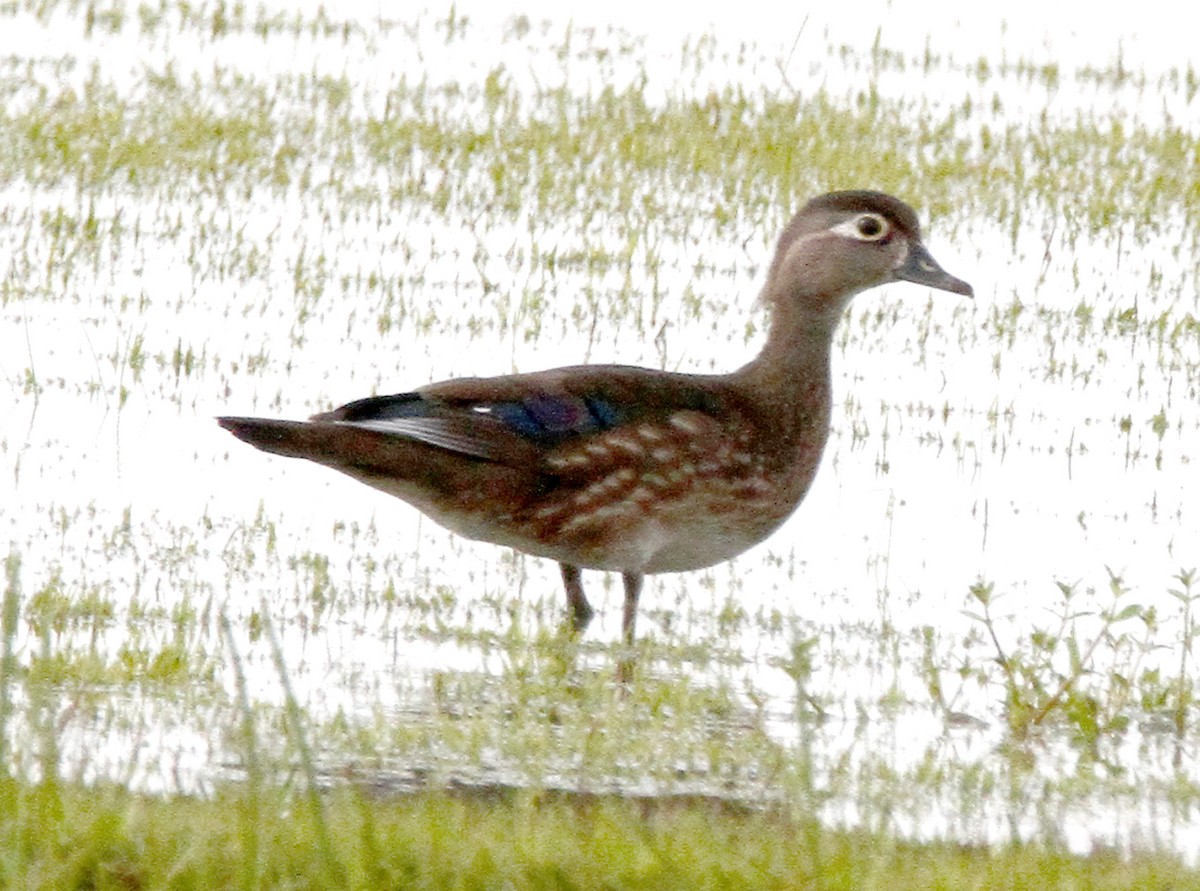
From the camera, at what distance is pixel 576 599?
7.82 meters

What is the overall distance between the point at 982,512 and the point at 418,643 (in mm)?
2681

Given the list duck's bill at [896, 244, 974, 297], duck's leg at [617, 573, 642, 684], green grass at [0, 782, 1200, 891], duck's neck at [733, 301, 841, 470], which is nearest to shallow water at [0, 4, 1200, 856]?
duck's leg at [617, 573, 642, 684]

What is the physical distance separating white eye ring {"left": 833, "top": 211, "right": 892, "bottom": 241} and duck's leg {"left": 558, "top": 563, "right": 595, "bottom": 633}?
58.1 inches

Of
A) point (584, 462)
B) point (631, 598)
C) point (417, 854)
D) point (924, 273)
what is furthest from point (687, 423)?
point (417, 854)

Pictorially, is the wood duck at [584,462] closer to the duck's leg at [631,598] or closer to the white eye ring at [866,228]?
the duck's leg at [631,598]

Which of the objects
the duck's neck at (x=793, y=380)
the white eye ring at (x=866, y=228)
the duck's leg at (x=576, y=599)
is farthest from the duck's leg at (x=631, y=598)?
the white eye ring at (x=866, y=228)

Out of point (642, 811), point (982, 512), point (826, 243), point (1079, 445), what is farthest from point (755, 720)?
point (1079, 445)

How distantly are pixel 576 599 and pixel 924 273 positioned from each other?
1735mm

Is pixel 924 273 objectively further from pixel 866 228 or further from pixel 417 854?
pixel 417 854

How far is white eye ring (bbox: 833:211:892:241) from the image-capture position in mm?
8461

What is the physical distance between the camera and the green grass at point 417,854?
15.9ft

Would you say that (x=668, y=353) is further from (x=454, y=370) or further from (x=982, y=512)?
(x=982, y=512)

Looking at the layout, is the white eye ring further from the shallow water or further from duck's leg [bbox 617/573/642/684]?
duck's leg [bbox 617/573/642/684]

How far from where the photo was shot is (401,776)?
6145 mm
